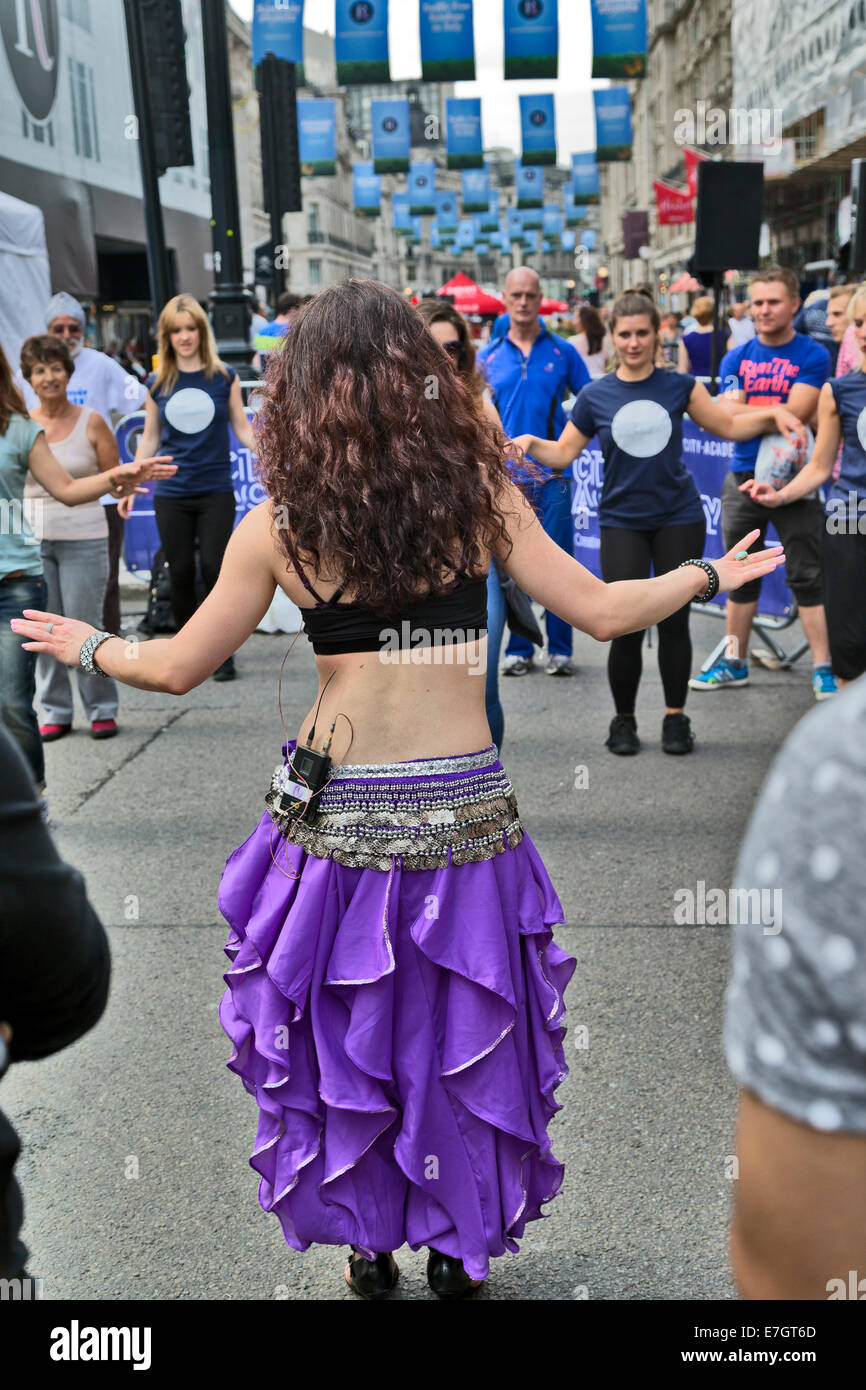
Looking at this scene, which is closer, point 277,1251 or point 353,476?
point 353,476

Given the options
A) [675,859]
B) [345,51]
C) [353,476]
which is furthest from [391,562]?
[345,51]

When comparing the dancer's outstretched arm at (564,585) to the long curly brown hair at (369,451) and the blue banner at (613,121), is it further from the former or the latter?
the blue banner at (613,121)

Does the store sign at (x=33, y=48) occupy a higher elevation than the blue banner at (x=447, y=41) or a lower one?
lower

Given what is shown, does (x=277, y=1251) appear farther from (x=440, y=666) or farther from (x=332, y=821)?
(x=440, y=666)

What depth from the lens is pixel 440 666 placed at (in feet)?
8.04

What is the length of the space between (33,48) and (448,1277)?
1756cm

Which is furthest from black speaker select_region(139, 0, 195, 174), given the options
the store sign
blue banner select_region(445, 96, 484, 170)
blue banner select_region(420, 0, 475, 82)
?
blue banner select_region(445, 96, 484, 170)

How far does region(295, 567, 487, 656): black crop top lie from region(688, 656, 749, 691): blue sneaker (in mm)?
5293

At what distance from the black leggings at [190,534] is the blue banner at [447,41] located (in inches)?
551

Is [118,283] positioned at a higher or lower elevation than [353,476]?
higher

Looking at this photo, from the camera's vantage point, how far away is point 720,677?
755 cm

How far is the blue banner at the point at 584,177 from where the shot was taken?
42.0 m

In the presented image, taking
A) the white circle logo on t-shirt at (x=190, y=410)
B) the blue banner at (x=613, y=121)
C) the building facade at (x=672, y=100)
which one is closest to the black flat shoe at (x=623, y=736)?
the white circle logo on t-shirt at (x=190, y=410)
